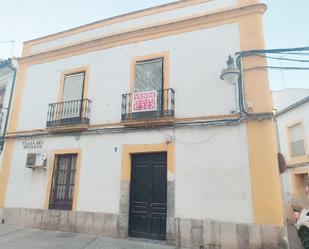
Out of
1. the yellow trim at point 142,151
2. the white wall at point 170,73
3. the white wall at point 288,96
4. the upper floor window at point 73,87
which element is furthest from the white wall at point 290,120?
the upper floor window at point 73,87

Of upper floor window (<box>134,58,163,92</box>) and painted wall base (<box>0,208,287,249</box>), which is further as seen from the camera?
upper floor window (<box>134,58,163,92</box>)

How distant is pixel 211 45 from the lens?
23.7 feet

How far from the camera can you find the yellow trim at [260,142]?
5.70m

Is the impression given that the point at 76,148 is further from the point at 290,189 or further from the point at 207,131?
the point at 290,189

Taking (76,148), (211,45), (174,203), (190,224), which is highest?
(211,45)

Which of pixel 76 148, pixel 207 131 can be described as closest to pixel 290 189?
pixel 207 131

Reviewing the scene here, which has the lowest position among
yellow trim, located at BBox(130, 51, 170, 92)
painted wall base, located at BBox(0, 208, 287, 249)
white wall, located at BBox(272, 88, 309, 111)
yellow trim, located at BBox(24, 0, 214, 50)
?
painted wall base, located at BBox(0, 208, 287, 249)

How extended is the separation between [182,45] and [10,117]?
7187mm

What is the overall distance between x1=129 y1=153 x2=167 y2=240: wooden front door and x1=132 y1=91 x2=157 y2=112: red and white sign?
54.9 inches

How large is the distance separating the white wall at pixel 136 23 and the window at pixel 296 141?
8.39 m

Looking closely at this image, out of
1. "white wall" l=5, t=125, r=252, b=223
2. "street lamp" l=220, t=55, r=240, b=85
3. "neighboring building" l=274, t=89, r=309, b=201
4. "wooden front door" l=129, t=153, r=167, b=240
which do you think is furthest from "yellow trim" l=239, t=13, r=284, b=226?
"neighboring building" l=274, t=89, r=309, b=201

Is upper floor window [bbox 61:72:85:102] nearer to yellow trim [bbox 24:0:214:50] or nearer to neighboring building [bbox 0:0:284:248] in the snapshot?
neighboring building [bbox 0:0:284:248]

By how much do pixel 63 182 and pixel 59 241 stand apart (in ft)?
6.80

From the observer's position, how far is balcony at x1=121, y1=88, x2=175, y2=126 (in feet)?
23.0
